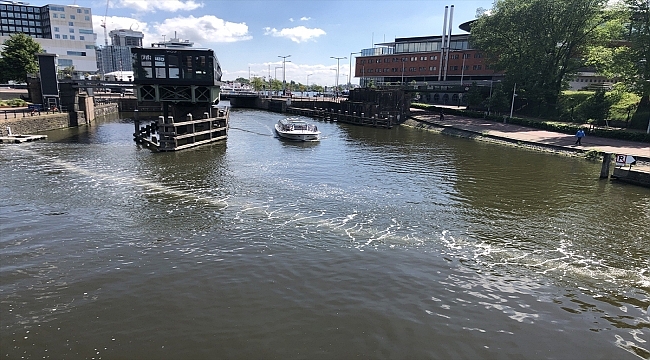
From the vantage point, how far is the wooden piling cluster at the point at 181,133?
3678cm

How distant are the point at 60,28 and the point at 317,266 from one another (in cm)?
17989

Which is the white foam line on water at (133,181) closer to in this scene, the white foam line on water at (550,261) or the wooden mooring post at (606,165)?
the white foam line on water at (550,261)

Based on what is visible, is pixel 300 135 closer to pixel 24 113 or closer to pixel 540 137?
pixel 540 137

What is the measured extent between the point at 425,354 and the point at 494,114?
2520 inches

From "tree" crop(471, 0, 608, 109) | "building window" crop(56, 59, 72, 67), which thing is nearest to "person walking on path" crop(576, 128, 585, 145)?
"tree" crop(471, 0, 608, 109)

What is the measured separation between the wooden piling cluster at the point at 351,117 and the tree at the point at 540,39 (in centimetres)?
2138

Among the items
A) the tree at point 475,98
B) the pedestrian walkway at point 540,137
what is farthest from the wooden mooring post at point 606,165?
the tree at point 475,98

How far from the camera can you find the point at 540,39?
59.7 metres

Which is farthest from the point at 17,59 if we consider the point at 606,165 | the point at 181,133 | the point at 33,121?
the point at 606,165

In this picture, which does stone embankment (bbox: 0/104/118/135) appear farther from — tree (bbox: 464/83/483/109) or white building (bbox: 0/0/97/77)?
white building (bbox: 0/0/97/77)

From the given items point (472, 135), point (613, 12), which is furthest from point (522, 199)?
point (613, 12)

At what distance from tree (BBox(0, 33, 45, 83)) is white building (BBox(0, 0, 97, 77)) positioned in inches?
2507

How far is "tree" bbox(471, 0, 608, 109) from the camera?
56.0m

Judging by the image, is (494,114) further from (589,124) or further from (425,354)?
(425,354)
